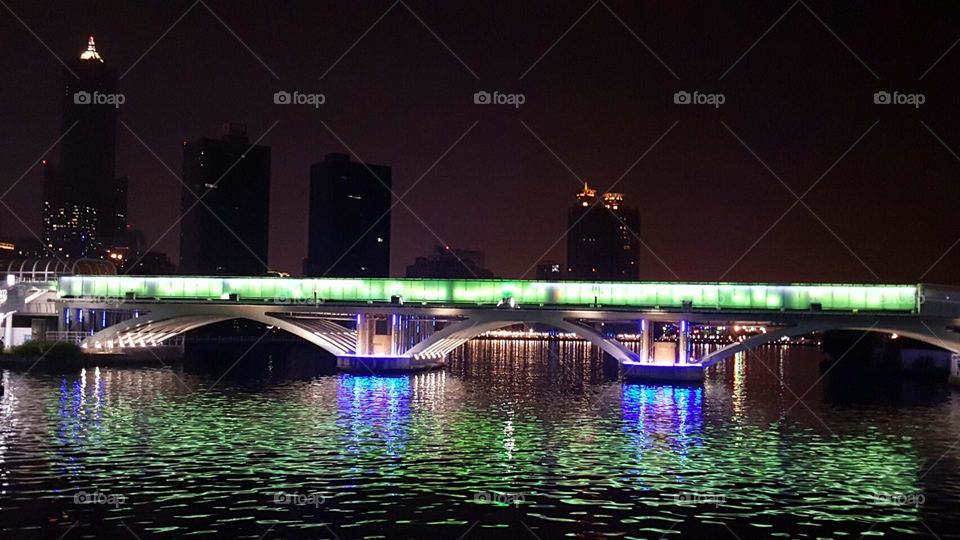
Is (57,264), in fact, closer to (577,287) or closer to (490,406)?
(577,287)

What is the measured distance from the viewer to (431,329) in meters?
125

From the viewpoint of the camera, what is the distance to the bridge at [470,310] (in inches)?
3824

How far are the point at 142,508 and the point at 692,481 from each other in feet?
70.7

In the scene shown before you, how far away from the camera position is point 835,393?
92.1m

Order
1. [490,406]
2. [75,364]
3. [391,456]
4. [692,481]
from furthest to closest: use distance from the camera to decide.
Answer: [75,364], [490,406], [391,456], [692,481]

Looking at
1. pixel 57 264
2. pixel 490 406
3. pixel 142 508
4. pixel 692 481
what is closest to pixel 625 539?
pixel 692 481
